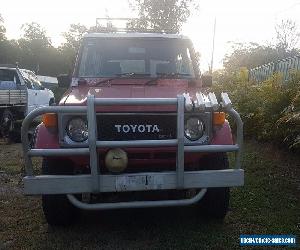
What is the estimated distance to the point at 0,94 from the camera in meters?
10.5

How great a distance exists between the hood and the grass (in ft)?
4.21

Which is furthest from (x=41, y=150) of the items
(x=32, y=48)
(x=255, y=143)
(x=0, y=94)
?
(x=32, y=48)

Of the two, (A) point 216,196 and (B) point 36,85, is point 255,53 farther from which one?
(A) point 216,196

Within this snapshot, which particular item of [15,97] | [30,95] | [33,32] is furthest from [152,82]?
[33,32]

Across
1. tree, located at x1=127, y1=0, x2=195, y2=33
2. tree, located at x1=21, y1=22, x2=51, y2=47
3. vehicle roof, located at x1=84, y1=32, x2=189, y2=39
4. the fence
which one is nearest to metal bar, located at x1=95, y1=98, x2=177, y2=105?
vehicle roof, located at x1=84, y1=32, x2=189, y2=39

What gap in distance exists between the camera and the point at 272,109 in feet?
23.3

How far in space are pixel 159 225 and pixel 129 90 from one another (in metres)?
1.46

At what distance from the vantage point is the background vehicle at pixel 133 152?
3.58m

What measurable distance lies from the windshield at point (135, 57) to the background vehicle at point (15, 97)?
196 inches

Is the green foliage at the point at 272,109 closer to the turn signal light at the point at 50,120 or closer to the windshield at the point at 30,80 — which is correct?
the turn signal light at the point at 50,120

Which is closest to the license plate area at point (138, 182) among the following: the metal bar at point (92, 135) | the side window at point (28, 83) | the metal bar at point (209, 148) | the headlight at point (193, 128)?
the metal bar at point (92, 135)

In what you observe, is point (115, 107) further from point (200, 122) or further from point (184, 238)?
point (184, 238)

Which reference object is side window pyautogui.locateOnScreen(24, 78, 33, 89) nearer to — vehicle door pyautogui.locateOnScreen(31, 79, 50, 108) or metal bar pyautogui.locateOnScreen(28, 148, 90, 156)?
vehicle door pyautogui.locateOnScreen(31, 79, 50, 108)

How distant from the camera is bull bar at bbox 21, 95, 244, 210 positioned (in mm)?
3541
